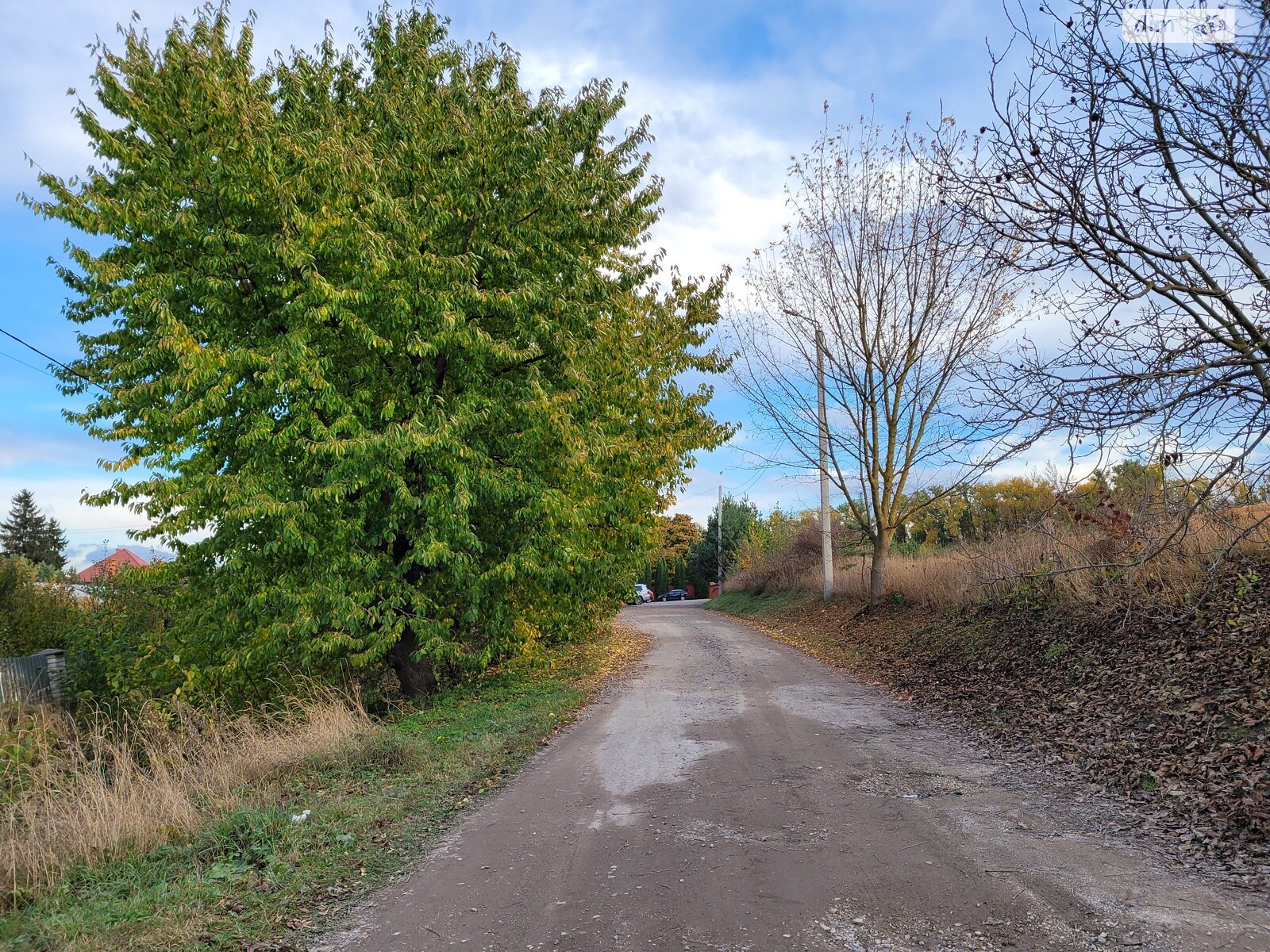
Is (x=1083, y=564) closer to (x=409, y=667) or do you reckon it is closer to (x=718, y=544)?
(x=409, y=667)

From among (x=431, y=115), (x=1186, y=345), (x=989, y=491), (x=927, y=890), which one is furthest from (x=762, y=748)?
(x=989, y=491)

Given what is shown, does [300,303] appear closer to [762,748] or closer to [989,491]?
[762,748]

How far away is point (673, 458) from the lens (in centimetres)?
1582

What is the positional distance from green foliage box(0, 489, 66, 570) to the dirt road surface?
6154cm

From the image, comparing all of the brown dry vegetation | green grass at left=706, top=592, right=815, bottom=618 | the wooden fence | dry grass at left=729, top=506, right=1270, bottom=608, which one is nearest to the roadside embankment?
the brown dry vegetation

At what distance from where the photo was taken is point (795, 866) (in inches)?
184

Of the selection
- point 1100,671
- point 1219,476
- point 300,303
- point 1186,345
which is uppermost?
point 300,303

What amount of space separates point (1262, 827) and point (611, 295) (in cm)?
1036

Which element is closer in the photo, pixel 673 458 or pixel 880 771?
pixel 880 771

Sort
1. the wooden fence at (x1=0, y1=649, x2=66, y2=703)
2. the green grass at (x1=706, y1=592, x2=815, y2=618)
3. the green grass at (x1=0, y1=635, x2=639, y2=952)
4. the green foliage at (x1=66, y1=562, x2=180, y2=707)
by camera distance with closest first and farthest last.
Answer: the green grass at (x1=0, y1=635, x2=639, y2=952) < the green foliage at (x1=66, y1=562, x2=180, y2=707) < the wooden fence at (x1=0, y1=649, x2=66, y2=703) < the green grass at (x1=706, y1=592, x2=815, y2=618)

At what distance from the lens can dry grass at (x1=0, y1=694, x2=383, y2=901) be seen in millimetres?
5363

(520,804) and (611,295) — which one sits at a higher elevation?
(611,295)

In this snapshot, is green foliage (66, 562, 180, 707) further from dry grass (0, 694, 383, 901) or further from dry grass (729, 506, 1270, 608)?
dry grass (729, 506, 1270, 608)

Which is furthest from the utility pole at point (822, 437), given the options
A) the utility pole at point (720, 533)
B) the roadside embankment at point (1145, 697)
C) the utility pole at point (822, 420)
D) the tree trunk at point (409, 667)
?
the utility pole at point (720, 533)
